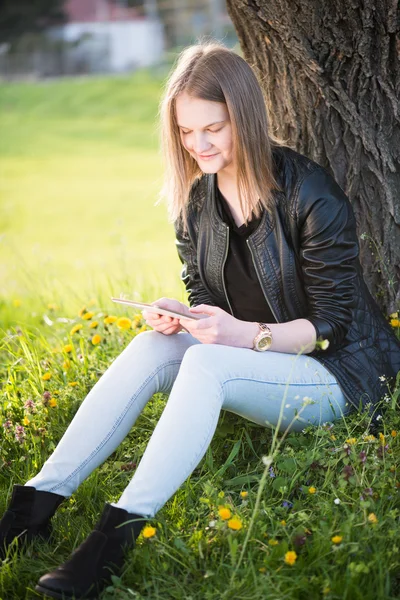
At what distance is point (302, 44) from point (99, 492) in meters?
1.68

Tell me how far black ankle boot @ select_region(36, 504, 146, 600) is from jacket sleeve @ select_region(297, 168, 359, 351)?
81cm

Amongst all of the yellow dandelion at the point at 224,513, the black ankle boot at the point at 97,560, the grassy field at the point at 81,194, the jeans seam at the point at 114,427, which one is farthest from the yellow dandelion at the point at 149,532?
the grassy field at the point at 81,194

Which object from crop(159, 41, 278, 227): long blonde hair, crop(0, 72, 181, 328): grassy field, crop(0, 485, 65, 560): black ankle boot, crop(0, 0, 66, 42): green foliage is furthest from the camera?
crop(0, 0, 66, 42): green foliage

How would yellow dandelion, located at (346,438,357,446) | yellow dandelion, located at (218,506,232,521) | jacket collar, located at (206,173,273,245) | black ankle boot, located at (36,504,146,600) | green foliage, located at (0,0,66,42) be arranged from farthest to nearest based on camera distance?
green foliage, located at (0,0,66,42) → jacket collar, located at (206,173,273,245) → yellow dandelion, located at (346,438,357,446) → yellow dandelion, located at (218,506,232,521) → black ankle boot, located at (36,504,146,600)

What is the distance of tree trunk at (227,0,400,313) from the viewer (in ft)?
9.04

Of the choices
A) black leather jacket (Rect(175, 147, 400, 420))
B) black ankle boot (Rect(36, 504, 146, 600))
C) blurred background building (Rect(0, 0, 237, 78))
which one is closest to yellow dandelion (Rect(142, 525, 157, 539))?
black ankle boot (Rect(36, 504, 146, 600))

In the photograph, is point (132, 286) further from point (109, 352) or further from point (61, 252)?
point (61, 252)

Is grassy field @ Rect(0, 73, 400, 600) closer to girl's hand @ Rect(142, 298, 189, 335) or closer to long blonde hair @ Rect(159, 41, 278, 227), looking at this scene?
girl's hand @ Rect(142, 298, 189, 335)

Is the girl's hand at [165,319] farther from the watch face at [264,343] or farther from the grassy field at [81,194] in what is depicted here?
the grassy field at [81,194]

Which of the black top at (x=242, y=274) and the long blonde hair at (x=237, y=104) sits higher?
the long blonde hair at (x=237, y=104)

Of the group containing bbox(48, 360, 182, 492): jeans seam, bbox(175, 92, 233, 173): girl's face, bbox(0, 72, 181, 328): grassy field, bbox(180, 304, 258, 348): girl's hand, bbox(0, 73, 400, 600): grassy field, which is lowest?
bbox(0, 72, 181, 328): grassy field

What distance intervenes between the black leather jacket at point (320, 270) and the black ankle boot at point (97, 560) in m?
0.80

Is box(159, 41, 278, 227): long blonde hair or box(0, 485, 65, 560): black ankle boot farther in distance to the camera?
box(159, 41, 278, 227): long blonde hair

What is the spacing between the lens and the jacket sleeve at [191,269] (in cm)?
280
